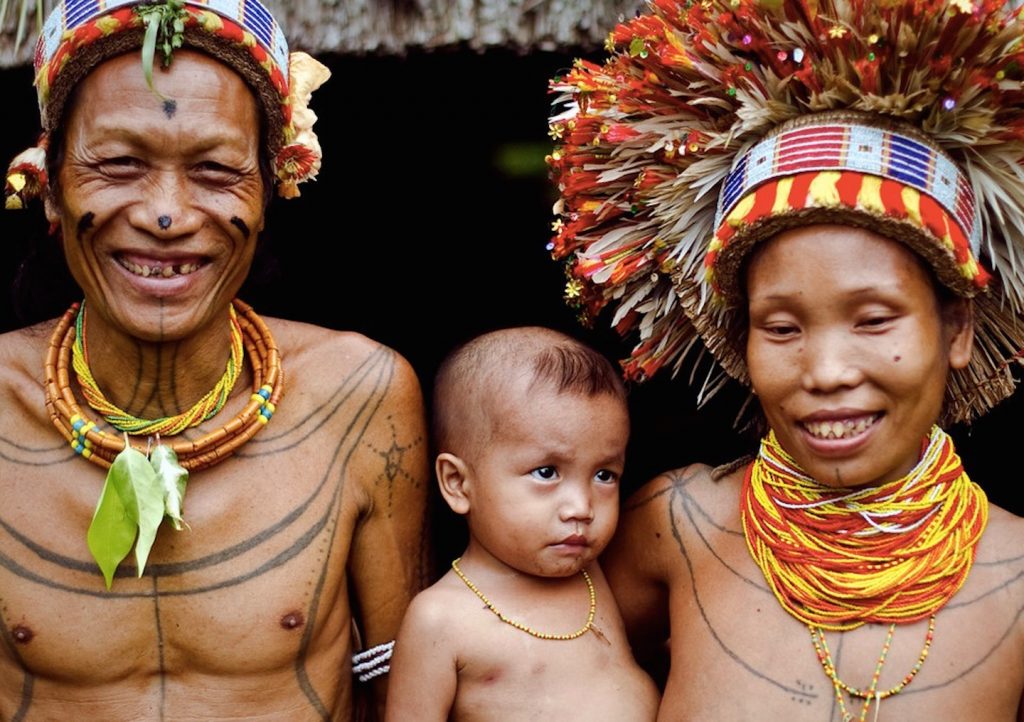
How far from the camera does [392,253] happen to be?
4.91m

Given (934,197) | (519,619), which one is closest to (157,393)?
(519,619)

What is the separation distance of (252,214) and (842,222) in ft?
4.35

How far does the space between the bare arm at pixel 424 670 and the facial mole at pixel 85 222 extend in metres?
1.14

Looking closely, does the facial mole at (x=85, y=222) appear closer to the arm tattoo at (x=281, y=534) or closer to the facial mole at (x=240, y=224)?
the facial mole at (x=240, y=224)

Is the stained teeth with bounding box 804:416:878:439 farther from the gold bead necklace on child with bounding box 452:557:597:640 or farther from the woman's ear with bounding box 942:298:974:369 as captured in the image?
the gold bead necklace on child with bounding box 452:557:597:640

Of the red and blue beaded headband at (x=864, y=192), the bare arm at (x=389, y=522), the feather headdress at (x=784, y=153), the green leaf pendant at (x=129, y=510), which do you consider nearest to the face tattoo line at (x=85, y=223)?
the green leaf pendant at (x=129, y=510)

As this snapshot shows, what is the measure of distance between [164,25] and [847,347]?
1623 millimetres

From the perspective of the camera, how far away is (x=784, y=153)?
2.76 meters

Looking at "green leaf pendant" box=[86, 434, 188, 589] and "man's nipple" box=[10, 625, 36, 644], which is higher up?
"green leaf pendant" box=[86, 434, 188, 589]

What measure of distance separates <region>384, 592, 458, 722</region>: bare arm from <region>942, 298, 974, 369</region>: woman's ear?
127 centimetres

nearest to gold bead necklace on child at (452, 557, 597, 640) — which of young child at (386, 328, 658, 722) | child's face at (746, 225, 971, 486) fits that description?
young child at (386, 328, 658, 722)

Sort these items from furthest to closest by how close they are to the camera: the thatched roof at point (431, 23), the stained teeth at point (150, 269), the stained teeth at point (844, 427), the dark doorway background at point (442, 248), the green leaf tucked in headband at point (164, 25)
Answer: the dark doorway background at point (442, 248) < the thatched roof at point (431, 23) < the stained teeth at point (150, 269) < the green leaf tucked in headband at point (164, 25) < the stained teeth at point (844, 427)

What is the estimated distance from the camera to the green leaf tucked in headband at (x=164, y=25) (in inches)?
113

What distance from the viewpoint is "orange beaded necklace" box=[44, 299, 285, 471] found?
3049 mm
